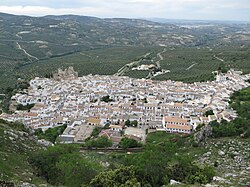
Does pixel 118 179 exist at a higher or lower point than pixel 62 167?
lower

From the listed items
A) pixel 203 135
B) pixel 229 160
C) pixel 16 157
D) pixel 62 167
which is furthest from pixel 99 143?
pixel 62 167

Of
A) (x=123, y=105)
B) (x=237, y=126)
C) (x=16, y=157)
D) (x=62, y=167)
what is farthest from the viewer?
(x=123, y=105)

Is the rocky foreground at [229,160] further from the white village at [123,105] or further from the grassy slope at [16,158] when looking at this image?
the grassy slope at [16,158]

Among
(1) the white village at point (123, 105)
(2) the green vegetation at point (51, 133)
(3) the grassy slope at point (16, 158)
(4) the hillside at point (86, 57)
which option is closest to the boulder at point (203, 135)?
(1) the white village at point (123, 105)

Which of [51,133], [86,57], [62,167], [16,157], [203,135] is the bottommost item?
[86,57]

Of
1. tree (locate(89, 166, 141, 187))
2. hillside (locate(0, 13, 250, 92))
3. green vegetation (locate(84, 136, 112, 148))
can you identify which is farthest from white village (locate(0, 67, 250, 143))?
tree (locate(89, 166, 141, 187))

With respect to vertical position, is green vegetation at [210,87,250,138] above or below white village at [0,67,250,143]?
above

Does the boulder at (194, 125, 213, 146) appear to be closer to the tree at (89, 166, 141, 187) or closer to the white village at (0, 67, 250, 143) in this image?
the white village at (0, 67, 250, 143)

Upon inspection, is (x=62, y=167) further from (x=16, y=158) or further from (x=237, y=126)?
(x=237, y=126)

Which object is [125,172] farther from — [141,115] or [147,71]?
[147,71]
